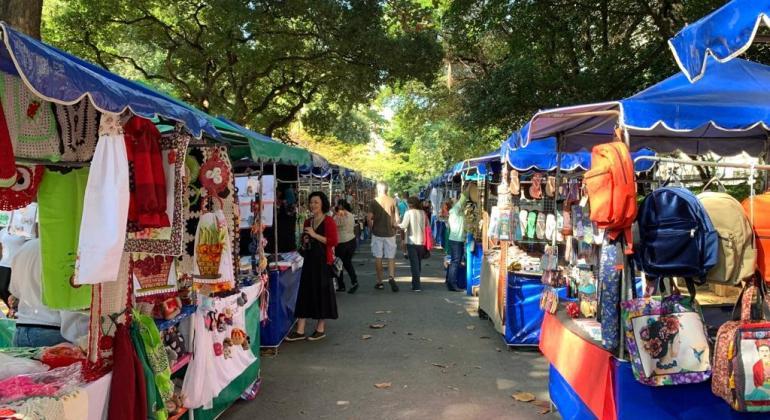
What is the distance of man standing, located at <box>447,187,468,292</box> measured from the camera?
35.4 feet

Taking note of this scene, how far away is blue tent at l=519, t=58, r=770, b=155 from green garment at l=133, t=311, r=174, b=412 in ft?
10.2

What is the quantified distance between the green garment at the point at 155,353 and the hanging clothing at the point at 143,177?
22.4 inches

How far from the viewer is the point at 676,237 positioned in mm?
3004

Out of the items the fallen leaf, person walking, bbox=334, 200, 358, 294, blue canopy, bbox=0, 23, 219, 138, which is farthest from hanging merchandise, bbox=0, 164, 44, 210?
person walking, bbox=334, 200, 358, 294

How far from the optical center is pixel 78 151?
3.24 meters

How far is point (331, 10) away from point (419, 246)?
5423mm

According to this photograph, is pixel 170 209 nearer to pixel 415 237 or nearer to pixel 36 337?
pixel 36 337

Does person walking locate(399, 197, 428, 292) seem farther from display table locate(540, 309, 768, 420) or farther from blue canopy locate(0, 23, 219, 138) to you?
blue canopy locate(0, 23, 219, 138)

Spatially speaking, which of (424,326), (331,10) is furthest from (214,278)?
(331,10)

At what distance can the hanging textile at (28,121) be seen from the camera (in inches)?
112

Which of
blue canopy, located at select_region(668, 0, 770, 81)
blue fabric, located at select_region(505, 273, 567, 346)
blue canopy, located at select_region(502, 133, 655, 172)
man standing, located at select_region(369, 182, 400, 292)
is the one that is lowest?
blue fabric, located at select_region(505, 273, 567, 346)

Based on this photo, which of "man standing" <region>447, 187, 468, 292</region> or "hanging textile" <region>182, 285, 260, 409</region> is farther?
"man standing" <region>447, 187, 468, 292</region>

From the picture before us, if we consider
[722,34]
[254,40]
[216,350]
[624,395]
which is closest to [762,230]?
[624,395]

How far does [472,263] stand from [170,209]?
25.7 ft
